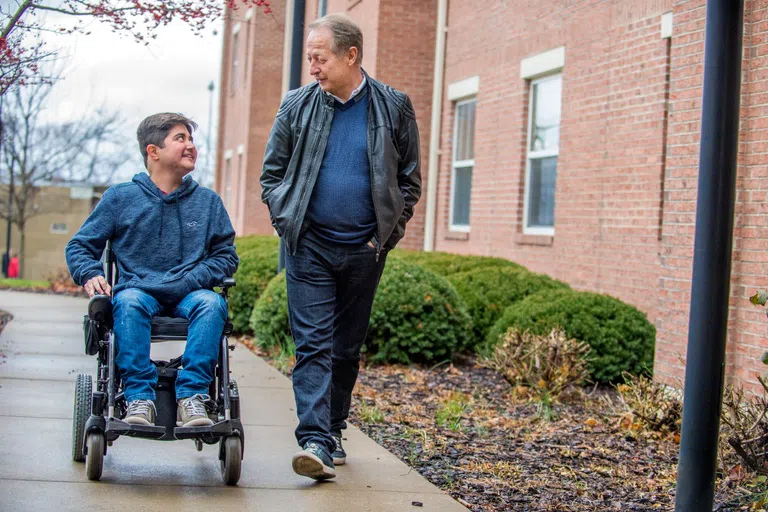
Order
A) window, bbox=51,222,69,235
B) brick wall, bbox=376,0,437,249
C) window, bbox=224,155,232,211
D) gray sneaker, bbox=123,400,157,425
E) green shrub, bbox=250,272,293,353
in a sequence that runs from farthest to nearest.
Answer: window, bbox=51,222,69,235 → window, bbox=224,155,232,211 → brick wall, bbox=376,0,437,249 → green shrub, bbox=250,272,293,353 → gray sneaker, bbox=123,400,157,425

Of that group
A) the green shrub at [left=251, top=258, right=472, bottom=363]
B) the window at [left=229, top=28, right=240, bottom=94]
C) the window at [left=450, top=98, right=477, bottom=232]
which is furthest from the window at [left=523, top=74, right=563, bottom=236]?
the window at [left=229, top=28, right=240, bottom=94]

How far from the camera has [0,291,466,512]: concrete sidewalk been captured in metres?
4.43

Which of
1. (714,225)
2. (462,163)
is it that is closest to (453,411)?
(714,225)

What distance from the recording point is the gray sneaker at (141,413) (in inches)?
179

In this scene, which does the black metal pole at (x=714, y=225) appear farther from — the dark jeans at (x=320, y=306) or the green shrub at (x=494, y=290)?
the green shrub at (x=494, y=290)

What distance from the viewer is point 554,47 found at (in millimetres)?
11820

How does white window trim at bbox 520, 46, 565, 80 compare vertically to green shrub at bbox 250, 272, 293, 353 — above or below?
above

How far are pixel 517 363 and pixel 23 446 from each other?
4042mm

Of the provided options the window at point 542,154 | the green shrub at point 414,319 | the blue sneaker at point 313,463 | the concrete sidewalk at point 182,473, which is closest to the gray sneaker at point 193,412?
the concrete sidewalk at point 182,473

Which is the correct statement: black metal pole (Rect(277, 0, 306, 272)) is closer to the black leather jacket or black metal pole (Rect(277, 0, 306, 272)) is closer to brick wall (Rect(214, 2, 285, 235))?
the black leather jacket

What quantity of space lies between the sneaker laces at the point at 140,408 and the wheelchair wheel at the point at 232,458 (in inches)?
14.2

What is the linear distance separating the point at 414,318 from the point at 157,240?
4.49m

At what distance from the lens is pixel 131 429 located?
4.54 metres

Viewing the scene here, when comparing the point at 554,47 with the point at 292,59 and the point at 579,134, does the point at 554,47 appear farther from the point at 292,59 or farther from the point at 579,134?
the point at 292,59
